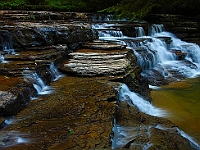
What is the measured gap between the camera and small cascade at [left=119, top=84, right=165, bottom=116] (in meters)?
6.58

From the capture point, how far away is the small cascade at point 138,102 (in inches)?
259

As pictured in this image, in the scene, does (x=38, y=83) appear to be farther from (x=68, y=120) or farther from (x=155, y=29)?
(x=155, y=29)

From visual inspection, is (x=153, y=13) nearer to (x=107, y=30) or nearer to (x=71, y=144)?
(x=107, y=30)

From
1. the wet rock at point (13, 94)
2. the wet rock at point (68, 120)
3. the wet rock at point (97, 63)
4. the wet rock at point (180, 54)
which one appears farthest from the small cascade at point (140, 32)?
the wet rock at point (13, 94)

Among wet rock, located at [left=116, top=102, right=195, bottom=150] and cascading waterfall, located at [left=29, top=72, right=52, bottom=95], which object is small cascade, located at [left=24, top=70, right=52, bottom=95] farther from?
wet rock, located at [left=116, top=102, right=195, bottom=150]

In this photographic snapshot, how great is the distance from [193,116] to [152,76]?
3933 millimetres

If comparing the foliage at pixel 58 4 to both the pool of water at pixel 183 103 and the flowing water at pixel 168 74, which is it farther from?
the pool of water at pixel 183 103

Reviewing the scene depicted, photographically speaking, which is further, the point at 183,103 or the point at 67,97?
the point at 183,103

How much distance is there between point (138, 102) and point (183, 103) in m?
1.72

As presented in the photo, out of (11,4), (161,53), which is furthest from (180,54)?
(11,4)

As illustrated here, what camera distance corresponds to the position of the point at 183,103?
7.89 metres

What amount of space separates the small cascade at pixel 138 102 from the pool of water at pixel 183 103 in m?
0.32

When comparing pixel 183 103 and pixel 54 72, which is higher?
pixel 54 72

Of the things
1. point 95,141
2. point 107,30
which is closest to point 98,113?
point 95,141
